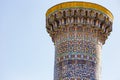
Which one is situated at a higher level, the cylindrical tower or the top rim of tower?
the top rim of tower

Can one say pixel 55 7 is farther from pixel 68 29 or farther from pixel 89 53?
pixel 89 53

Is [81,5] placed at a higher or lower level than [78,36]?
higher

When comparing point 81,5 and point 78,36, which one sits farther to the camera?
point 81,5

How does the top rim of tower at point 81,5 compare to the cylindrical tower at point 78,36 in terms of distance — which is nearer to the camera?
the cylindrical tower at point 78,36

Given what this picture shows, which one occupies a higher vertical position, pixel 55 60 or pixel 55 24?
A: pixel 55 24

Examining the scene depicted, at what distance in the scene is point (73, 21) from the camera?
12617 millimetres

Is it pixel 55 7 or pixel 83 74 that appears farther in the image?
pixel 55 7

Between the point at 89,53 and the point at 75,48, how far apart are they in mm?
368

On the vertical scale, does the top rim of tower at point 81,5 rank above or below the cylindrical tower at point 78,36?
above

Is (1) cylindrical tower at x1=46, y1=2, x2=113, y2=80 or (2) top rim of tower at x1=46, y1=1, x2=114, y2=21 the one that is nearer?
(1) cylindrical tower at x1=46, y1=2, x2=113, y2=80

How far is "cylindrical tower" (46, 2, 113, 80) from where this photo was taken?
1216cm

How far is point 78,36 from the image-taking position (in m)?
12.5

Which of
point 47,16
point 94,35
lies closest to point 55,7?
point 47,16

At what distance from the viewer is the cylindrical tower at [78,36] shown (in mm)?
12156
